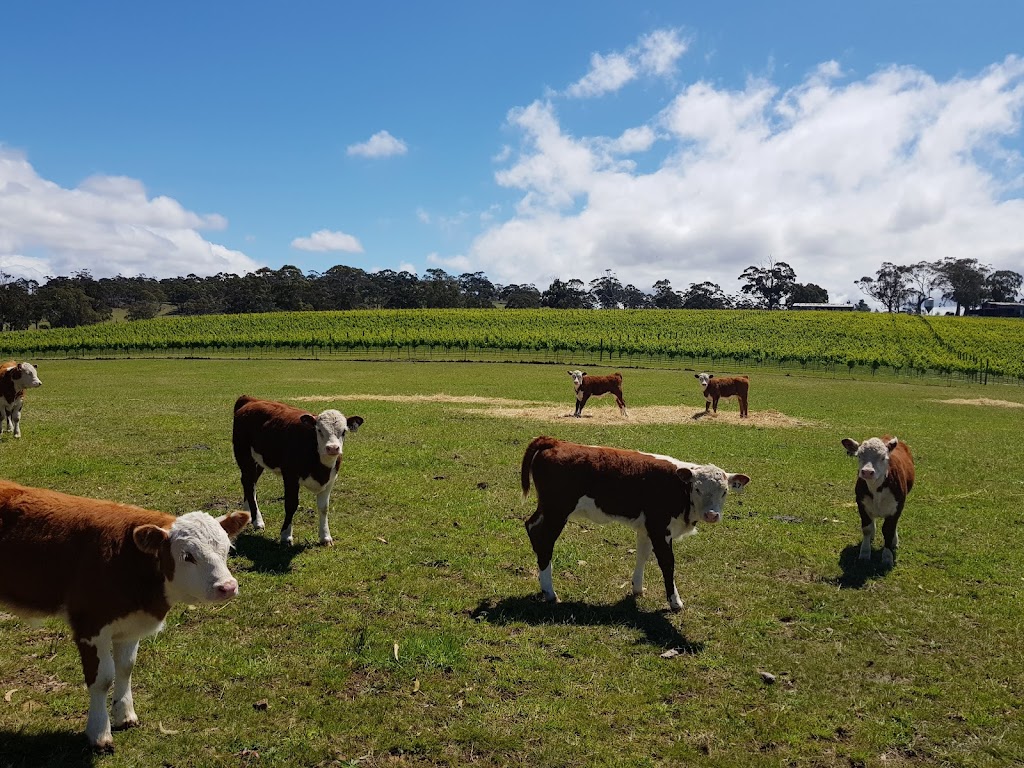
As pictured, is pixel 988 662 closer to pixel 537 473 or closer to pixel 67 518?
pixel 537 473

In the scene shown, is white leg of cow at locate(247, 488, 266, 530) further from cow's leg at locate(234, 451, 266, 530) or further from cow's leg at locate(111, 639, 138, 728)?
cow's leg at locate(111, 639, 138, 728)

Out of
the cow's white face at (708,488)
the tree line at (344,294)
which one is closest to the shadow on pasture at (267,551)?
the cow's white face at (708,488)

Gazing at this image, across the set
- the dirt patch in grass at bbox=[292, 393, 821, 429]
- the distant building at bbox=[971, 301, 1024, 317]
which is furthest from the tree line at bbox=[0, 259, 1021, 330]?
the dirt patch in grass at bbox=[292, 393, 821, 429]

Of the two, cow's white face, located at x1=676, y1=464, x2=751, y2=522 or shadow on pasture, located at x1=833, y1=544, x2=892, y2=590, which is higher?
cow's white face, located at x1=676, y1=464, x2=751, y2=522

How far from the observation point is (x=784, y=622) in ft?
21.4

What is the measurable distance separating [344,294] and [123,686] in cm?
11112

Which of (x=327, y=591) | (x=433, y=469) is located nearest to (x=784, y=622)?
(x=327, y=591)

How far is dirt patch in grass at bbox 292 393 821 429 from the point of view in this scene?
20156 mm

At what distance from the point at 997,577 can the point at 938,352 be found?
61954mm

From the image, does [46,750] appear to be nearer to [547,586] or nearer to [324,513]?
[324,513]

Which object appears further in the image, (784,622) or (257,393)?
(257,393)

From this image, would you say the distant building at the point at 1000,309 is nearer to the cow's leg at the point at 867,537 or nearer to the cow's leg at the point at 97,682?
the cow's leg at the point at 867,537

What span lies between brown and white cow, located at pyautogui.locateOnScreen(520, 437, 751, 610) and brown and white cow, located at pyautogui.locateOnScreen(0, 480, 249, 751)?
Result: 11.0 feet

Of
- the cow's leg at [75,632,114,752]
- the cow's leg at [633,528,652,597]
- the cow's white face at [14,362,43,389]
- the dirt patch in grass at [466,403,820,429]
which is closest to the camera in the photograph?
the cow's leg at [75,632,114,752]
